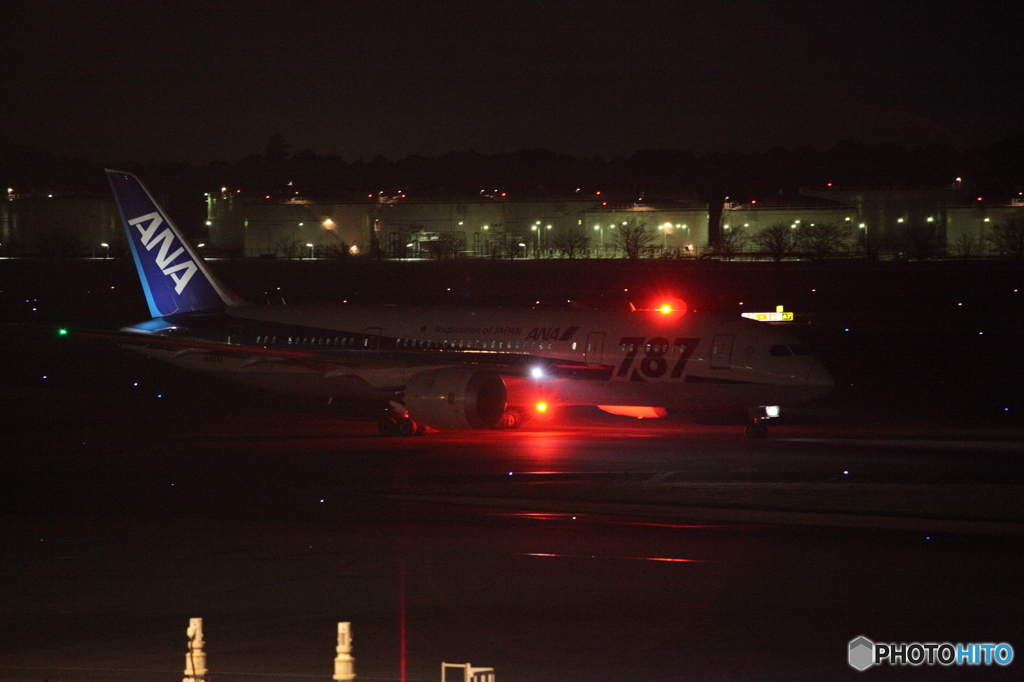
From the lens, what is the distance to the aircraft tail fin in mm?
31047

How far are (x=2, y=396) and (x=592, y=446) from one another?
20633 millimetres

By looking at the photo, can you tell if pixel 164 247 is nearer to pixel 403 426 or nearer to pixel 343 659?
pixel 403 426

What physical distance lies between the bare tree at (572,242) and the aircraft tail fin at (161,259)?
75173 mm

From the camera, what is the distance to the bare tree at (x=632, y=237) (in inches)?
4112

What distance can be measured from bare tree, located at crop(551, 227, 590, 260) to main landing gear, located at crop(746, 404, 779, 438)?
80.1 m

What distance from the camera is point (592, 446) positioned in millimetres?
24328

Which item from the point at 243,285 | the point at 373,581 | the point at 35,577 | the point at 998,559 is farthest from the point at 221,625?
the point at 243,285

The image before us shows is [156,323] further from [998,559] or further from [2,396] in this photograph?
[998,559]

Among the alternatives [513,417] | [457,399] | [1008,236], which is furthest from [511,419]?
[1008,236]

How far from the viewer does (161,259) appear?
31578 millimetres

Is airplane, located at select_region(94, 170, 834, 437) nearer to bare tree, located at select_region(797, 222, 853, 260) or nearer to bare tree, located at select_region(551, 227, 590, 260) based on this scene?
bare tree, located at select_region(797, 222, 853, 260)

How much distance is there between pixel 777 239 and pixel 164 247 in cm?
7535

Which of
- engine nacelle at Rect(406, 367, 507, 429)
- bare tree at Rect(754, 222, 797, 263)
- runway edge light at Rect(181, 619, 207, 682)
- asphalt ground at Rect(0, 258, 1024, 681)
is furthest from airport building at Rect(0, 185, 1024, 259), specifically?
runway edge light at Rect(181, 619, 207, 682)

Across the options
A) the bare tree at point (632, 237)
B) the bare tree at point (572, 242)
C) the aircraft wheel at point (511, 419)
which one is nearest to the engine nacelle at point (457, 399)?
the aircraft wheel at point (511, 419)
